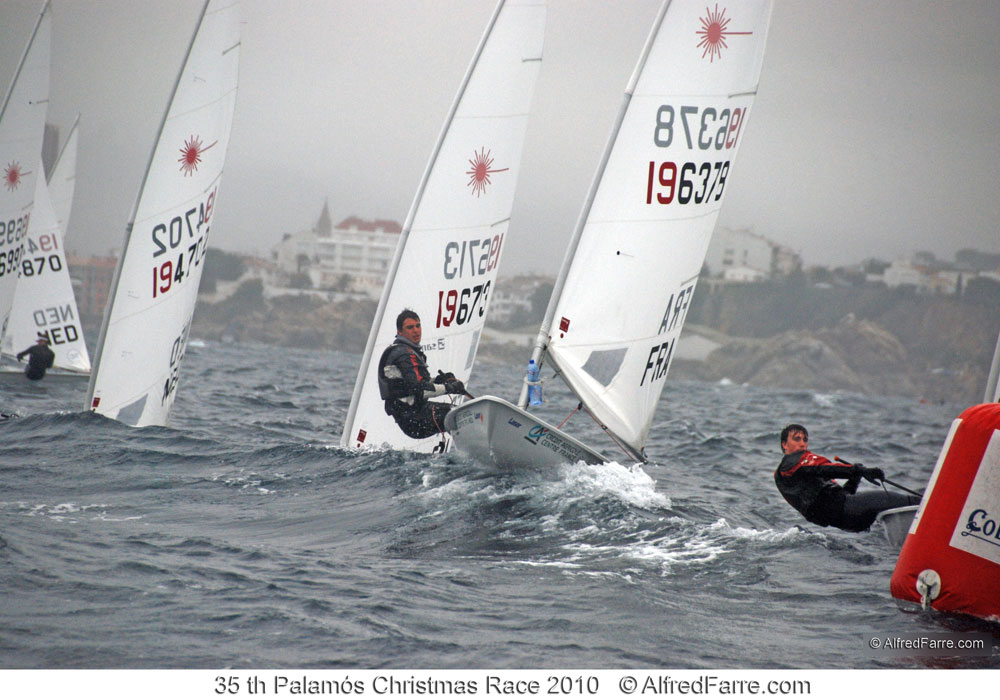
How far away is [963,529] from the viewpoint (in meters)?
5.27

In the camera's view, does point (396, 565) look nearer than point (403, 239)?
Yes

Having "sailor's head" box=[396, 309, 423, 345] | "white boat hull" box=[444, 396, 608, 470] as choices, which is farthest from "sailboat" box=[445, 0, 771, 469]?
"sailor's head" box=[396, 309, 423, 345]

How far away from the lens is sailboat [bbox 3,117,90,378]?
16422mm

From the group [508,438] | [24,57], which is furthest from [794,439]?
[24,57]

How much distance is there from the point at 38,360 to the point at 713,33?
12.1 m

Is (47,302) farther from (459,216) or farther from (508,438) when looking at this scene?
(508,438)

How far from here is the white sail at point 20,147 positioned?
13086 mm

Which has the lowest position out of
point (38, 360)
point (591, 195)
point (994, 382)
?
point (38, 360)

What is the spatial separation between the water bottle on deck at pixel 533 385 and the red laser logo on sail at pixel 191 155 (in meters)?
5.04

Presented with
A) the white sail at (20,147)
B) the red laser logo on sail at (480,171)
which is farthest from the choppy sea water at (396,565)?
the white sail at (20,147)

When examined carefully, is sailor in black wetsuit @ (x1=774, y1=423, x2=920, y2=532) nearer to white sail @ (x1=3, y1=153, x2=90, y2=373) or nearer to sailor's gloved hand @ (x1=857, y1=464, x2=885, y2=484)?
sailor's gloved hand @ (x1=857, y1=464, x2=885, y2=484)

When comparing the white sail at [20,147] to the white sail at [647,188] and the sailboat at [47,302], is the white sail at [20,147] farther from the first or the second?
the white sail at [647,188]
